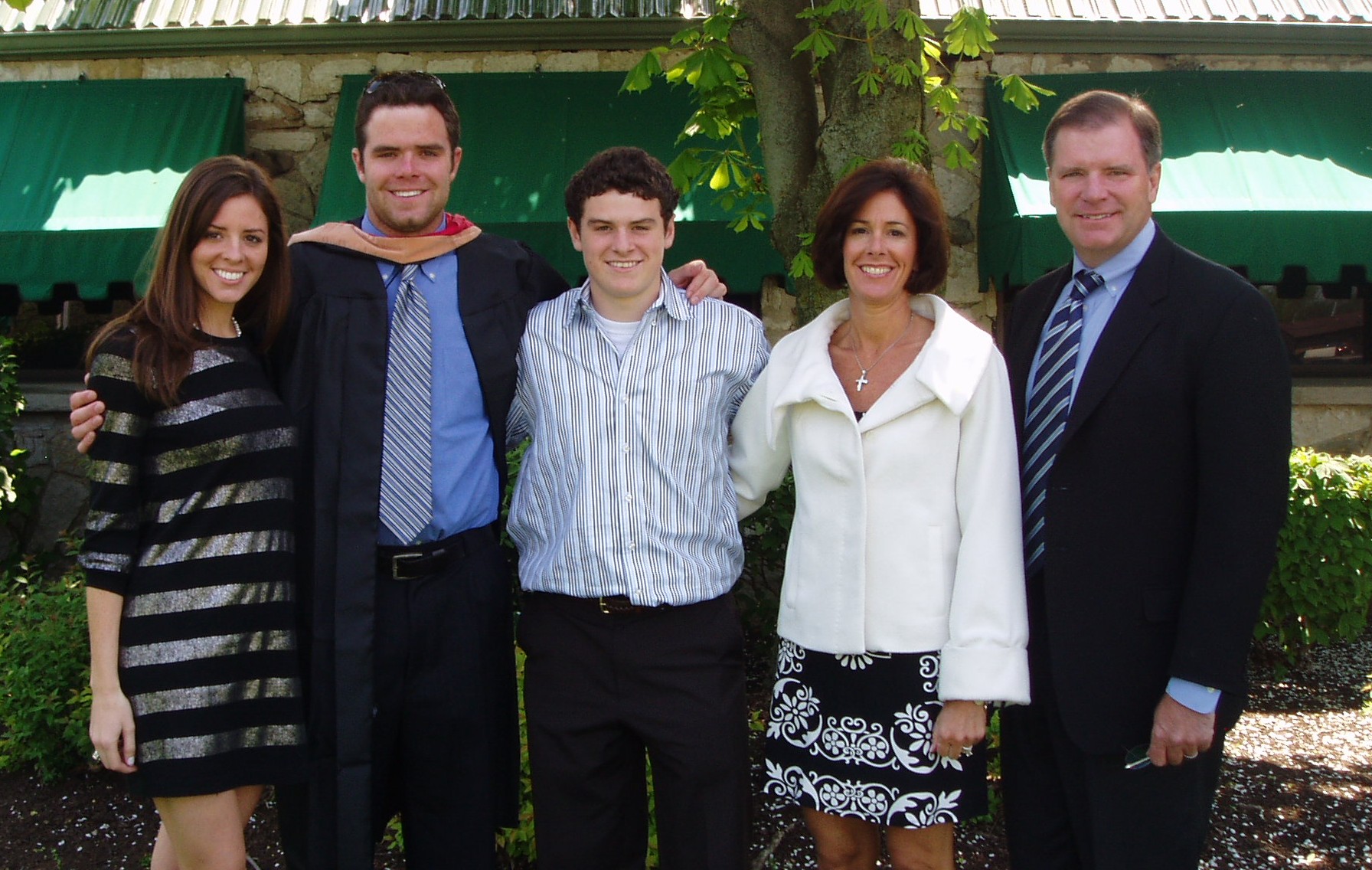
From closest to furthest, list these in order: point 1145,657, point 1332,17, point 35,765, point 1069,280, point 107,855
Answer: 1. point 1145,657
2. point 1069,280
3. point 107,855
4. point 35,765
5. point 1332,17

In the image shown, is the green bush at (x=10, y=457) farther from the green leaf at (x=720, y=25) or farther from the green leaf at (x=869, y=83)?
the green leaf at (x=869, y=83)

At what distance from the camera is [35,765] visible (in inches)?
176

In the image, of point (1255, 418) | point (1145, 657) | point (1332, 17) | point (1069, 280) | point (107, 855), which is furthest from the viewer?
point (1332, 17)

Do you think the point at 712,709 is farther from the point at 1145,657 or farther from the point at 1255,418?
the point at 1255,418

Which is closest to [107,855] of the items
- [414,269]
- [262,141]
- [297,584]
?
[297,584]

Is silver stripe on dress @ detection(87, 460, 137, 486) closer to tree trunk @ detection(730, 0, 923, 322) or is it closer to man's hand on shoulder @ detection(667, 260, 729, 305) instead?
man's hand on shoulder @ detection(667, 260, 729, 305)

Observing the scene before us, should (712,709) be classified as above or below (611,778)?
above

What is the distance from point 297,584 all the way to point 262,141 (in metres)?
5.33

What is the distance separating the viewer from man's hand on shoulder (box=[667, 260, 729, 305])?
9.39ft

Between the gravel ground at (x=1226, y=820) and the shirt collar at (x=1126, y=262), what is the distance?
2204mm

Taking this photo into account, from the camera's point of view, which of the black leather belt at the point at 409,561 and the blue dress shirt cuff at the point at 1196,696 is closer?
the blue dress shirt cuff at the point at 1196,696

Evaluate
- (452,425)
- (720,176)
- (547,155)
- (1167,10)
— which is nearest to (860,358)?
(452,425)

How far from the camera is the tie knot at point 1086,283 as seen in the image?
8.28 ft

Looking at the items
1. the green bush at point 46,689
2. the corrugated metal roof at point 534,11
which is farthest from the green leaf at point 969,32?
the green bush at point 46,689
